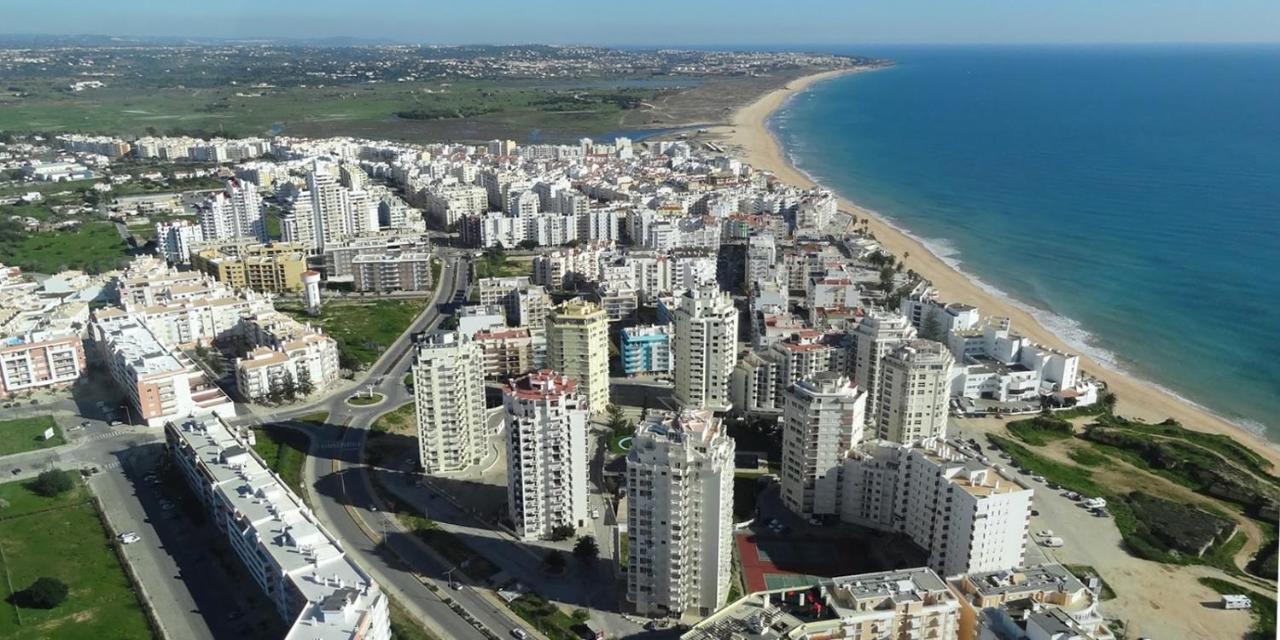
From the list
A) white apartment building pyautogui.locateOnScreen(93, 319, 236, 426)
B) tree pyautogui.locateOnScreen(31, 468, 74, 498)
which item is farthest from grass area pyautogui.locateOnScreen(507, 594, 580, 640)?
tree pyautogui.locateOnScreen(31, 468, 74, 498)

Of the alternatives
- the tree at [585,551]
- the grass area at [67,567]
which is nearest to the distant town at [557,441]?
the tree at [585,551]

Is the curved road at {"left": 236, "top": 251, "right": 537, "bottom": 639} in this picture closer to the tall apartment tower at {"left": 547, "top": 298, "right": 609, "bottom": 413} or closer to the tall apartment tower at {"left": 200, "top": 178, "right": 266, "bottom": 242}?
the tall apartment tower at {"left": 547, "top": 298, "right": 609, "bottom": 413}

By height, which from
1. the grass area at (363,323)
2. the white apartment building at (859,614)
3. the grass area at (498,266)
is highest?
the white apartment building at (859,614)

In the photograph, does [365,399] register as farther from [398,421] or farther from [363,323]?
[363,323]

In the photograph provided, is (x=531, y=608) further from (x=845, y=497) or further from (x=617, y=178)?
(x=617, y=178)

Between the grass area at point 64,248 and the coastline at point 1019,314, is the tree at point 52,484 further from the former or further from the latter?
the coastline at point 1019,314

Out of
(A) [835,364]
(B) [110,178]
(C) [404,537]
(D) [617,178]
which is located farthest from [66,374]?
(B) [110,178]
